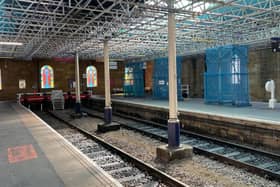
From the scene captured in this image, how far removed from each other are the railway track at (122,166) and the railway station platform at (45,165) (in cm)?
96

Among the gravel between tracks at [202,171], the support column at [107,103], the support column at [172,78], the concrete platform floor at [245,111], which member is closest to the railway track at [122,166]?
the gravel between tracks at [202,171]

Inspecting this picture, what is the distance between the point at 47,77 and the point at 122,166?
18.3 metres

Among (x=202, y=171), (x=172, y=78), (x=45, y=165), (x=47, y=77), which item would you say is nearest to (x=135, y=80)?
(x=47, y=77)

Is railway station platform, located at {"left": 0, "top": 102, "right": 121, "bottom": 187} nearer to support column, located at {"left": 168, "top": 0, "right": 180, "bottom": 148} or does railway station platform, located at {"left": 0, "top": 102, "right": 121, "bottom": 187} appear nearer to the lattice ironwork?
support column, located at {"left": 168, "top": 0, "right": 180, "bottom": 148}

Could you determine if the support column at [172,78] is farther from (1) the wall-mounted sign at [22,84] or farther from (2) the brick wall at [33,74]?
(1) the wall-mounted sign at [22,84]

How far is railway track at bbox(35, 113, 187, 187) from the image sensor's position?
185 inches

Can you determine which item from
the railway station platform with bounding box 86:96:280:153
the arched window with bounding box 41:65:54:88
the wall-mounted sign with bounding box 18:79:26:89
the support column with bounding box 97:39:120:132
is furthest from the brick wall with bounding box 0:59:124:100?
the support column with bounding box 97:39:120:132

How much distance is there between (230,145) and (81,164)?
175 inches

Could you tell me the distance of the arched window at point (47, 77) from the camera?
21.9m

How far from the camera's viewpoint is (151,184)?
4.65 meters

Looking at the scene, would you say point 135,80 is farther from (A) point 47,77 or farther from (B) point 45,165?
(B) point 45,165

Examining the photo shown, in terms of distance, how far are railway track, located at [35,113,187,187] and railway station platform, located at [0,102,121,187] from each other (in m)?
0.96

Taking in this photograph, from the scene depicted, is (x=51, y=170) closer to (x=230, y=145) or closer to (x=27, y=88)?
(x=230, y=145)

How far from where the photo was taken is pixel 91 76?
79.3ft
